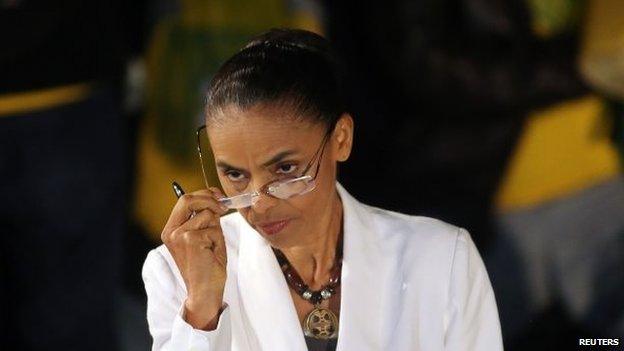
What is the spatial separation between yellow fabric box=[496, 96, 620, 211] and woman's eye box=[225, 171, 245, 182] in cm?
154

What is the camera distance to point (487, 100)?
3.34 m

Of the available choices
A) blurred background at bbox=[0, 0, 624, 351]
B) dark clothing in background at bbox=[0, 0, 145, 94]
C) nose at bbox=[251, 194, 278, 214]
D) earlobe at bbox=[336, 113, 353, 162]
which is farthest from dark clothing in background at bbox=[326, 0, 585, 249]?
nose at bbox=[251, 194, 278, 214]

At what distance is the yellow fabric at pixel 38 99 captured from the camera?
3.12 metres

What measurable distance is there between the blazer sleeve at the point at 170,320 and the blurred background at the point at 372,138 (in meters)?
1.16

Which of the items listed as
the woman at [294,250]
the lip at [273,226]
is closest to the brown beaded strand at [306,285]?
the woman at [294,250]

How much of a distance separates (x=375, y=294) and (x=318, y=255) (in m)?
0.11

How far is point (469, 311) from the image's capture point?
82.2 inches

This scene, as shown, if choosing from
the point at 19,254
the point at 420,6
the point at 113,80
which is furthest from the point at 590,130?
the point at 19,254

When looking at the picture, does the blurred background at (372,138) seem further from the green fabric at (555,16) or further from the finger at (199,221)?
the finger at (199,221)

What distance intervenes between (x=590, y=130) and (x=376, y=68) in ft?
1.80

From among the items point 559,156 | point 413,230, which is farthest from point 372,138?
point 413,230

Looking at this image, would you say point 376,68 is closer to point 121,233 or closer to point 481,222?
point 481,222

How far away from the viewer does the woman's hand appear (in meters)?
1.93

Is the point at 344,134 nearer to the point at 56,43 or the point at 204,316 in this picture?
the point at 204,316
